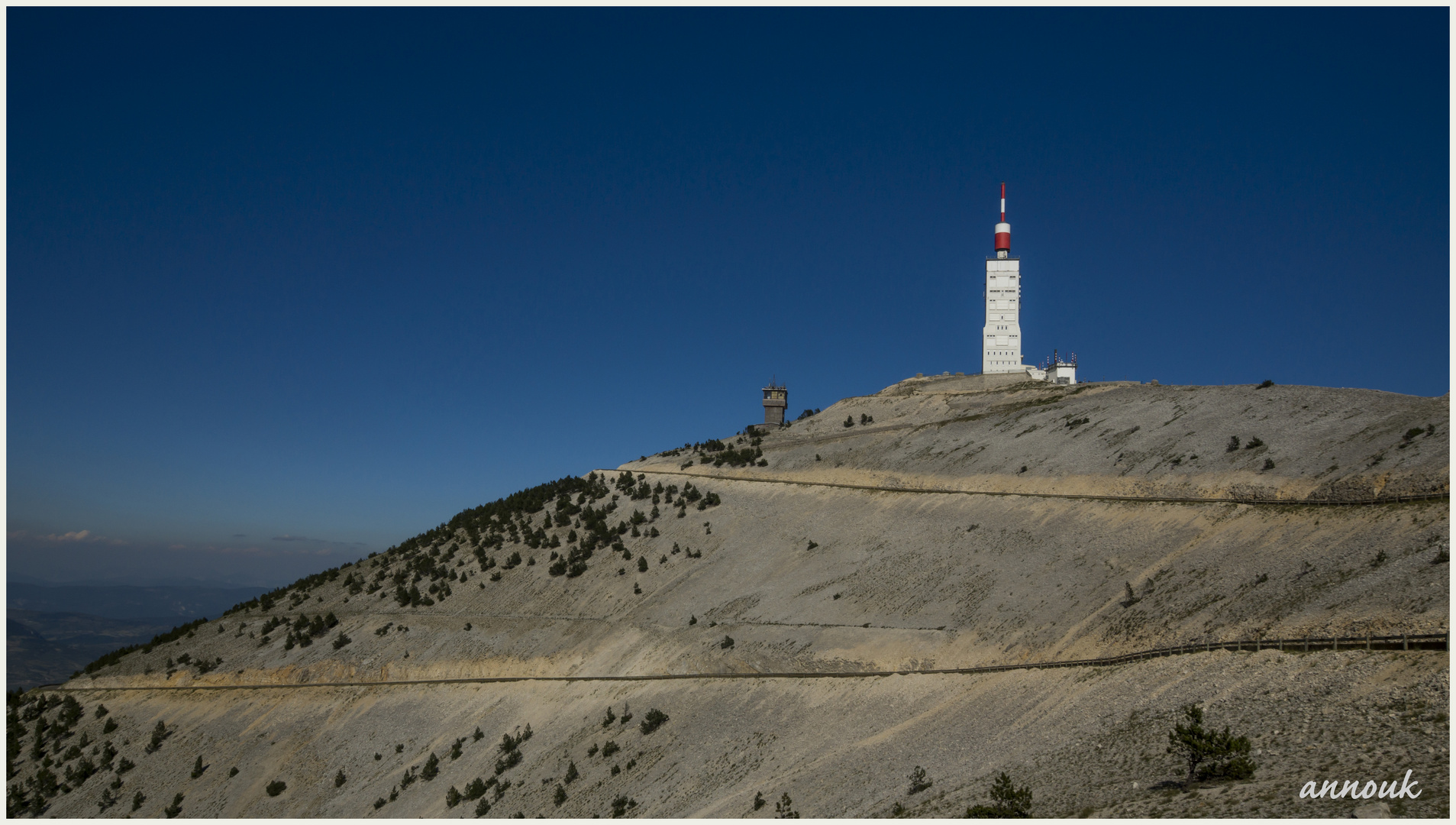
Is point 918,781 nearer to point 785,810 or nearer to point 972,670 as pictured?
point 785,810

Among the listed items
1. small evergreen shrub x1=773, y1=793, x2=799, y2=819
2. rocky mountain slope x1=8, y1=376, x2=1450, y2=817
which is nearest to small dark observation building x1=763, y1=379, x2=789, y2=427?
rocky mountain slope x1=8, y1=376, x2=1450, y2=817

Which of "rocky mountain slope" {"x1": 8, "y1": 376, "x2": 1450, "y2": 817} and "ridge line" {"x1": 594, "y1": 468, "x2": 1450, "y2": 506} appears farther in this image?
"ridge line" {"x1": 594, "y1": 468, "x2": 1450, "y2": 506}

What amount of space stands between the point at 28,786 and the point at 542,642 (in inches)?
1053

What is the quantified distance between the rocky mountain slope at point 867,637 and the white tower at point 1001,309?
24228mm

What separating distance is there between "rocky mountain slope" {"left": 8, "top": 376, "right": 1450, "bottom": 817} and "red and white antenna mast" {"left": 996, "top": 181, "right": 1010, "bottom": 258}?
29.8m

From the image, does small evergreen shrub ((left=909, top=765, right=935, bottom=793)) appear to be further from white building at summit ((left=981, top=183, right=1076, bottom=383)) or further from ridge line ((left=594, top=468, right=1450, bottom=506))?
white building at summit ((left=981, top=183, right=1076, bottom=383))

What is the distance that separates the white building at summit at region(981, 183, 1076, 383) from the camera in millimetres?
91688

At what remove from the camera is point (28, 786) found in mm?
47594

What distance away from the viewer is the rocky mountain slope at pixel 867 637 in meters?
23.6

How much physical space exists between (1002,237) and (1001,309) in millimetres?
7503

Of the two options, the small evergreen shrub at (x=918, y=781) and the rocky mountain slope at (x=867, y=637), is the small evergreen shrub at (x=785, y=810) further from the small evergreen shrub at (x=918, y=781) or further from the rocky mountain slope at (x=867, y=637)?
the small evergreen shrub at (x=918, y=781)

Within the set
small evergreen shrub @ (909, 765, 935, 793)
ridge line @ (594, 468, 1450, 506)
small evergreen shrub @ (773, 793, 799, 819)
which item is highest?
ridge line @ (594, 468, 1450, 506)

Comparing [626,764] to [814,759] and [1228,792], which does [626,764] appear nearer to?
[814,759]

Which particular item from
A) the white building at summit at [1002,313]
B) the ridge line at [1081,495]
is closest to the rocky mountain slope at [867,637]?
the ridge line at [1081,495]
